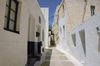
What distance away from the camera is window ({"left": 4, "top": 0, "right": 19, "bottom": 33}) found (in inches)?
109

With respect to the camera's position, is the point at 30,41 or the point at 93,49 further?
the point at 30,41

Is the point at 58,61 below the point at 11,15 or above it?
below

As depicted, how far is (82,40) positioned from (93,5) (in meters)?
8.30

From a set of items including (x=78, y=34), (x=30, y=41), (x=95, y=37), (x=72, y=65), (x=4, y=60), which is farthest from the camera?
(x=78, y=34)

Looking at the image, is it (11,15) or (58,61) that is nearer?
(11,15)

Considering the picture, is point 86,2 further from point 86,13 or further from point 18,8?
point 18,8

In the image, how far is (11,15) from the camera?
3047mm

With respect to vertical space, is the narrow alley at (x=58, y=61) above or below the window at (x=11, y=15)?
below

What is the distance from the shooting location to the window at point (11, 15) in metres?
2.77

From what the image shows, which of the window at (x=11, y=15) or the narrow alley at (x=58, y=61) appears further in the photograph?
the narrow alley at (x=58, y=61)

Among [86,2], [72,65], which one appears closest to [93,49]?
[72,65]

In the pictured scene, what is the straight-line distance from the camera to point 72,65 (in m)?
A: 5.23

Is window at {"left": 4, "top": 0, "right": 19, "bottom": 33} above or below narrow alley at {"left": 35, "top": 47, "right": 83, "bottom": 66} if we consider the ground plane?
above

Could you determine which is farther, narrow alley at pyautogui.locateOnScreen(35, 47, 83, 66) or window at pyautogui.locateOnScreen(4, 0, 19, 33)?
narrow alley at pyautogui.locateOnScreen(35, 47, 83, 66)
